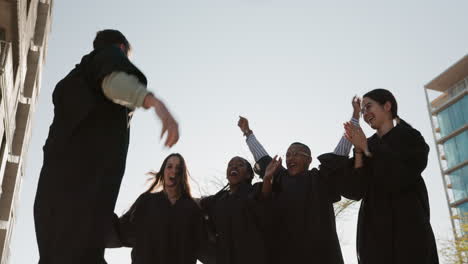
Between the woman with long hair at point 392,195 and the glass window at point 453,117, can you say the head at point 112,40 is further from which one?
the glass window at point 453,117

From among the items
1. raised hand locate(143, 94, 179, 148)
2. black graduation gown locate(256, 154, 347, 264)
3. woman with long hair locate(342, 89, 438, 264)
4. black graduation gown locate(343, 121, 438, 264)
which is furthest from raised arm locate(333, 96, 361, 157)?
raised hand locate(143, 94, 179, 148)

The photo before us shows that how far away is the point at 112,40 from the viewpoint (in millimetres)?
2877

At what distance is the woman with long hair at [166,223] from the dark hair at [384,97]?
2168 millimetres

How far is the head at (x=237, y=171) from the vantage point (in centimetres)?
574

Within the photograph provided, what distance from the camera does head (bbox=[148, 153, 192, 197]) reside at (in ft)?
18.1

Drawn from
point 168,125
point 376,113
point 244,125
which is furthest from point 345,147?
point 168,125

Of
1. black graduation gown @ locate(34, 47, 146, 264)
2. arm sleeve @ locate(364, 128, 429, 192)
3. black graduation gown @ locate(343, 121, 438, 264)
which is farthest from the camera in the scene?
arm sleeve @ locate(364, 128, 429, 192)

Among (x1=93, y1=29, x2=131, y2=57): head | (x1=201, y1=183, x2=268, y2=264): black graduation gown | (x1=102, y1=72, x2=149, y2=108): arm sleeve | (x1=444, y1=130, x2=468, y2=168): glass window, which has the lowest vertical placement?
(x1=201, y1=183, x2=268, y2=264): black graduation gown

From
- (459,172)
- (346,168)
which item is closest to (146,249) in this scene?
(346,168)

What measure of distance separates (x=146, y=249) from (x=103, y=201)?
2.91 m

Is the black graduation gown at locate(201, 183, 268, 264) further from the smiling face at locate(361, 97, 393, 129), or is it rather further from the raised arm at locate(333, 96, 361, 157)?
the smiling face at locate(361, 97, 393, 129)

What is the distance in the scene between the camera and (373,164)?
13.7ft

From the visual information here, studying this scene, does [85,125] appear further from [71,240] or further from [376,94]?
[376,94]

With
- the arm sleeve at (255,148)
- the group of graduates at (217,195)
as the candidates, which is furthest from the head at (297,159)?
the arm sleeve at (255,148)
